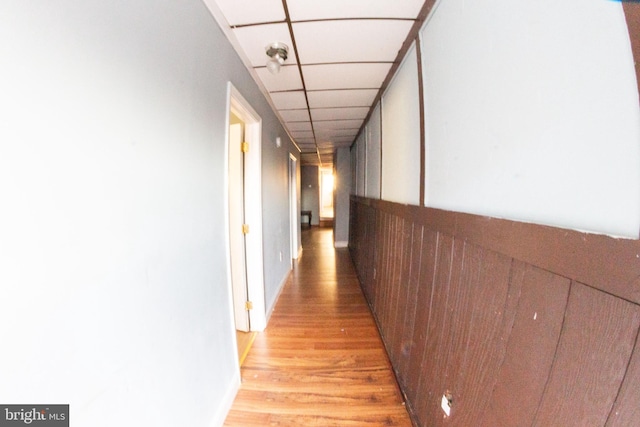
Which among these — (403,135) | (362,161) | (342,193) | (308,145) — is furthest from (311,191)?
(403,135)

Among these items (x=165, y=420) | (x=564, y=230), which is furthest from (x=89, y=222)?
(x=564, y=230)

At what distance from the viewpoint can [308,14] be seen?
120cm

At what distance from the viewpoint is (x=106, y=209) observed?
0.66m

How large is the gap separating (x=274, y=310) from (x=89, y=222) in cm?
229

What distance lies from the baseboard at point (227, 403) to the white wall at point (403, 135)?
5.67 feet

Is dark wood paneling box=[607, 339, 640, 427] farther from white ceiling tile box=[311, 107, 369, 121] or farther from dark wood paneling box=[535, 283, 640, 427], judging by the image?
white ceiling tile box=[311, 107, 369, 121]

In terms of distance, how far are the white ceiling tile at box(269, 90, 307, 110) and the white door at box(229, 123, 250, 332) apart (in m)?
0.54

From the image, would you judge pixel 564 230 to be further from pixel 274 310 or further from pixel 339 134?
pixel 339 134

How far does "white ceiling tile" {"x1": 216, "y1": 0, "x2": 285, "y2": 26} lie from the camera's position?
3.75 feet

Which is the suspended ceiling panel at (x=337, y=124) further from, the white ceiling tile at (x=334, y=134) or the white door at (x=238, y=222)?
the white door at (x=238, y=222)

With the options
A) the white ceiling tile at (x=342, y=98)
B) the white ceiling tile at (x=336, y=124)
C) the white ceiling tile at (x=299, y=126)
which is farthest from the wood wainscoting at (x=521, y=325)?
the white ceiling tile at (x=299, y=126)

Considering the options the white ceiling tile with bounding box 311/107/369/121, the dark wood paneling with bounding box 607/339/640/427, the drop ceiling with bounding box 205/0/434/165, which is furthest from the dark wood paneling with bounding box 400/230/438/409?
the white ceiling tile with bounding box 311/107/369/121

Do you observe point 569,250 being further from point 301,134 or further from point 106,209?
point 301,134

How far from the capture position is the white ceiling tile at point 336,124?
3.12 meters
